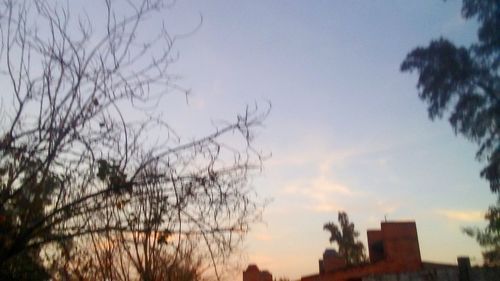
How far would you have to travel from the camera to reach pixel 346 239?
43281 millimetres

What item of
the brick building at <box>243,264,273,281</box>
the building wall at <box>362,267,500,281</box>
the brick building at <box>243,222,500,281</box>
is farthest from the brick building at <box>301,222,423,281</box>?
the brick building at <box>243,264,273,281</box>

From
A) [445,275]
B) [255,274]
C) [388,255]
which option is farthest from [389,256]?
[255,274]

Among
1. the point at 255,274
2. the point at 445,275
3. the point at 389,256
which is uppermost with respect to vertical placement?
the point at 389,256

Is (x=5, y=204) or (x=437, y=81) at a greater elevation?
(x=437, y=81)

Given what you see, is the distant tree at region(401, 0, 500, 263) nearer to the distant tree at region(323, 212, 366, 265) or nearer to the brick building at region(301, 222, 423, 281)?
A: the brick building at region(301, 222, 423, 281)

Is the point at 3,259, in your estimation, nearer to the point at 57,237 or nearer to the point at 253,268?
the point at 57,237

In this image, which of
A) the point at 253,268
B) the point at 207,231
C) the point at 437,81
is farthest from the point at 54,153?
the point at 253,268

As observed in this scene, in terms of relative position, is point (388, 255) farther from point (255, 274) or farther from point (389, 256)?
point (255, 274)

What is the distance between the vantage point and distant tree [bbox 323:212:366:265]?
42250mm

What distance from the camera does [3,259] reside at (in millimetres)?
4641

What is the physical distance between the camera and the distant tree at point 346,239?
42250 mm

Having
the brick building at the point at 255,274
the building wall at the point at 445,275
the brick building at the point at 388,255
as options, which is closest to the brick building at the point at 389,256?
the brick building at the point at 388,255

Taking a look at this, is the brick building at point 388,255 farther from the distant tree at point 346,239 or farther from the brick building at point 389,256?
the distant tree at point 346,239

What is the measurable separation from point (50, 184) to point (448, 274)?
726 inches
